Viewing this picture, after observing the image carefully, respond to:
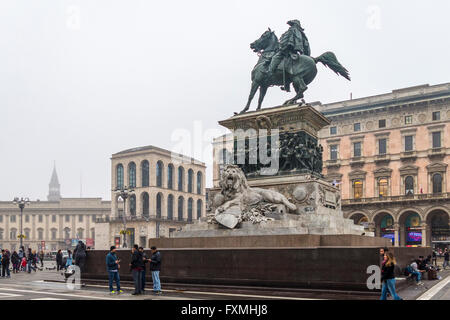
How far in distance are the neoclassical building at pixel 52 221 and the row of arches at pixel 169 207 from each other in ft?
97.5

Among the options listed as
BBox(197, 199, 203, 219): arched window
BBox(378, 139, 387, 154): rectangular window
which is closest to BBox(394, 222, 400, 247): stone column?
BBox(378, 139, 387, 154): rectangular window

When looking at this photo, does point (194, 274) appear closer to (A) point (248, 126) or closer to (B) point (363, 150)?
(A) point (248, 126)

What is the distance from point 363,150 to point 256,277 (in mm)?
56983

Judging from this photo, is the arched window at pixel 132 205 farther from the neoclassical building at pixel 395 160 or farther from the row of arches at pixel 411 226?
the row of arches at pixel 411 226

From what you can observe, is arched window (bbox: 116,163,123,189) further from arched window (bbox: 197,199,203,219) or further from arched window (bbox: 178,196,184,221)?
arched window (bbox: 197,199,203,219)

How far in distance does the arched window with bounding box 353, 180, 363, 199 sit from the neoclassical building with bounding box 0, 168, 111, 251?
7509 cm

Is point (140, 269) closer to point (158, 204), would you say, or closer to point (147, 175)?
point (147, 175)

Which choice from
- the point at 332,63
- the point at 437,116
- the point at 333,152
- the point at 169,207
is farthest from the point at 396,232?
the point at 169,207

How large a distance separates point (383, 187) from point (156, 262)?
56460 mm

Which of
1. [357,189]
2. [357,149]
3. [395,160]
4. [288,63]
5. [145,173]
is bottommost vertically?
[357,189]

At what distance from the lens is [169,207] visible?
101000 millimetres

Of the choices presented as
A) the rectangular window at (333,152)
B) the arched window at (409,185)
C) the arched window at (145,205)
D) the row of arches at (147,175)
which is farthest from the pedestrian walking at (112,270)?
the arched window at (145,205)

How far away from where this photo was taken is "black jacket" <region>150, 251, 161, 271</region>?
14172mm

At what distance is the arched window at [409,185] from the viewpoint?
63938 mm
